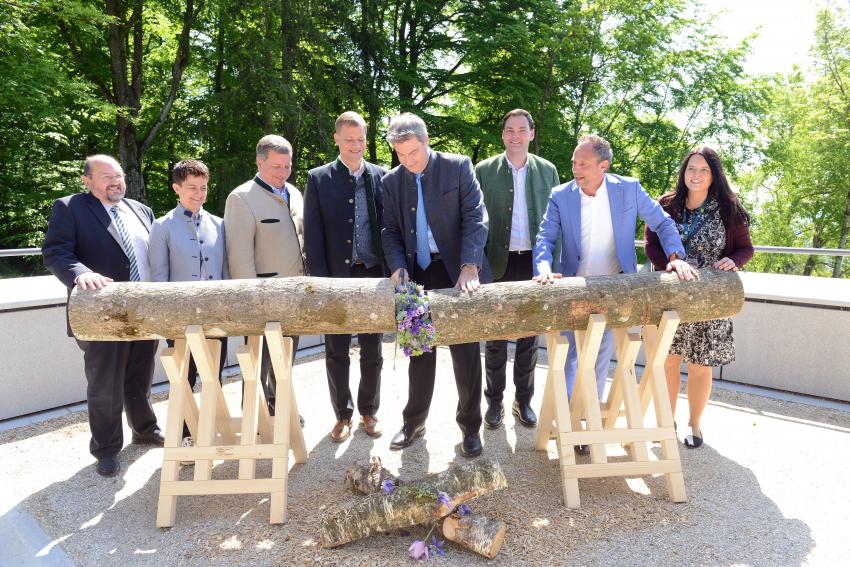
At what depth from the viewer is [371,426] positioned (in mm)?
4043

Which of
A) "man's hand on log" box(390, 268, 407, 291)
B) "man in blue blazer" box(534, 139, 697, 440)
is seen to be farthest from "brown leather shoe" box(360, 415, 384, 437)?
"man in blue blazer" box(534, 139, 697, 440)

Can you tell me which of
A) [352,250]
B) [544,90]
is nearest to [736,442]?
[352,250]

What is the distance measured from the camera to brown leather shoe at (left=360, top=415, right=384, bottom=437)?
4027 mm

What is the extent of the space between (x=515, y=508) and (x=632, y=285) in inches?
53.7

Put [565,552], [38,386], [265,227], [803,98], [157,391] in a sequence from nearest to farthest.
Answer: [565,552] → [265,227] → [38,386] → [157,391] → [803,98]

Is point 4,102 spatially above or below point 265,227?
above

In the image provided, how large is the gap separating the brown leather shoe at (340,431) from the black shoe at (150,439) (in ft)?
3.96

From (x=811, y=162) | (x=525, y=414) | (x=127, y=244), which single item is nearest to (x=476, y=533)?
(x=525, y=414)

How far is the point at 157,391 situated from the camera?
5.10 m

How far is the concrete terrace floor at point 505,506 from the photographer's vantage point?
8.65 feet

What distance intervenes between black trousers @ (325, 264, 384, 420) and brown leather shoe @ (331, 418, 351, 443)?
0.04 metres

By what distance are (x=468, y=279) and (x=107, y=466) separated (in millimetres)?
2579

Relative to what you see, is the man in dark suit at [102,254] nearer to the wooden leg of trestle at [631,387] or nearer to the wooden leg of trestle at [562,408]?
the wooden leg of trestle at [562,408]

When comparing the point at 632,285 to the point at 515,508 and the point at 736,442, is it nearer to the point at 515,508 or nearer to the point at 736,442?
the point at 515,508
